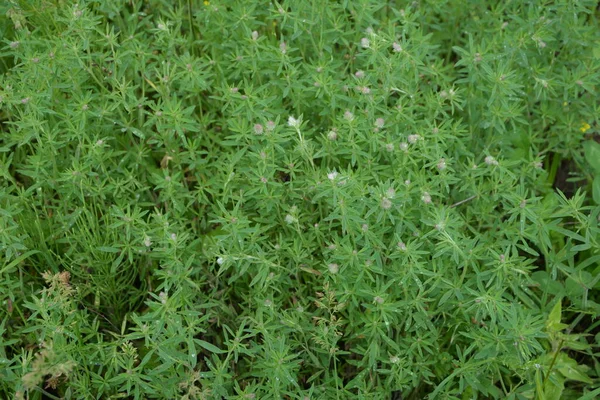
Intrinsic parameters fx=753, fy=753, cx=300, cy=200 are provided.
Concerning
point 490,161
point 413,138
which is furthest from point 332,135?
point 490,161

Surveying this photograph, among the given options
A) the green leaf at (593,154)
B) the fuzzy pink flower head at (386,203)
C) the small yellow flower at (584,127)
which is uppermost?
the fuzzy pink flower head at (386,203)

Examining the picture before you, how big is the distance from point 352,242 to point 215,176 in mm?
871

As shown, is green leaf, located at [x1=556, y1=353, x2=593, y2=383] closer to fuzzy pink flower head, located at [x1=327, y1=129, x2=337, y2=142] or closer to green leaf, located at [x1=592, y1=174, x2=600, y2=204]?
green leaf, located at [x1=592, y1=174, x2=600, y2=204]

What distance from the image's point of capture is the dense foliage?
352 cm

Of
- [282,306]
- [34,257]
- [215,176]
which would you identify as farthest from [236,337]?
[34,257]

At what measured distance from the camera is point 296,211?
369 cm

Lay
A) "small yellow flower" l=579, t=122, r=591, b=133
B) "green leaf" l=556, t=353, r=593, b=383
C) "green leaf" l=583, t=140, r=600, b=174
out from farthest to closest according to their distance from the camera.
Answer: "small yellow flower" l=579, t=122, r=591, b=133, "green leaf" l=583, t=140, r=600, b=174, "green leaf" l=556, t=353, r=593, b=383

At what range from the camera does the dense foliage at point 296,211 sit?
3516mm

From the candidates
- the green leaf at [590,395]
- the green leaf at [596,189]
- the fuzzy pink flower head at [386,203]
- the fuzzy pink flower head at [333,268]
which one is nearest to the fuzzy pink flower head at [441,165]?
the fuzzy pink flower head at [386,203]

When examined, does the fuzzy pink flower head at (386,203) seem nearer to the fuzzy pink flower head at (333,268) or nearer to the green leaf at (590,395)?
the fuzzy pink flower head at (333,268)

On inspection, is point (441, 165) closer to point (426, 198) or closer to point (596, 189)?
point (426, 198)

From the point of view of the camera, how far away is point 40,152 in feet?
12.9

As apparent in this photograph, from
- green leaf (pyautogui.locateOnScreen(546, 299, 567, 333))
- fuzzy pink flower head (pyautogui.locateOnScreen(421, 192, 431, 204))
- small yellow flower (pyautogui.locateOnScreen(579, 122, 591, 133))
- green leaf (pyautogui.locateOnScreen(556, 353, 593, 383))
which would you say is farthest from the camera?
small yellow flower (pyautogui.locateOnScreen(579, 122, 591, 133))

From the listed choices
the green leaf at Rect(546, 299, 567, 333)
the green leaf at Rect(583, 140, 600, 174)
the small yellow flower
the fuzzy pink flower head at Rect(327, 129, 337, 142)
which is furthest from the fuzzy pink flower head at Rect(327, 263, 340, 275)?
the small yellow flower
